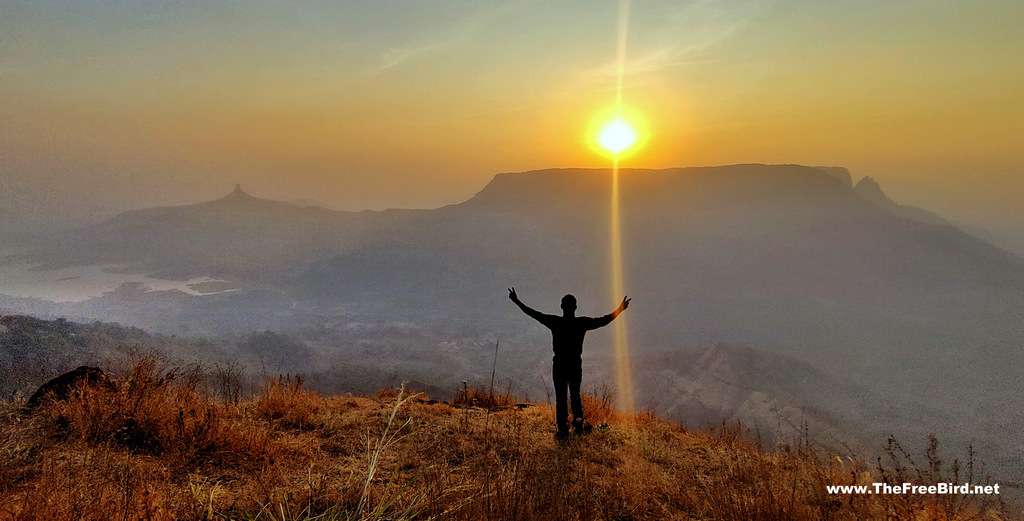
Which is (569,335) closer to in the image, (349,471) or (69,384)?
(349,471)

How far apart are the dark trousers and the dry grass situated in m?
0.33

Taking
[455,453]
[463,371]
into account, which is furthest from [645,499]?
[463,371]

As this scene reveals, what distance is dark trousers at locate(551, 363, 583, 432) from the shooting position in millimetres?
6902

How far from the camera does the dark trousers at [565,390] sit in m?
6.90

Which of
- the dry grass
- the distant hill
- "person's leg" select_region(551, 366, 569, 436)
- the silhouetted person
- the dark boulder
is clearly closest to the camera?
the dry grass

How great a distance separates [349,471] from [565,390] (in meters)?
3.38

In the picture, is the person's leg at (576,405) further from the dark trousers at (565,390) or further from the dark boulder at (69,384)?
the dark boulder at (69,384)

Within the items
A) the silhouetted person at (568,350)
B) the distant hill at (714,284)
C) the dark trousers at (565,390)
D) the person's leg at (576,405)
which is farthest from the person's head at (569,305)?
the distant hill at (714,284)

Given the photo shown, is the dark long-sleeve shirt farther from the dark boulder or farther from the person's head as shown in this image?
the dark boulder

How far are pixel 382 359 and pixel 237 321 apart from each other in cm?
7584

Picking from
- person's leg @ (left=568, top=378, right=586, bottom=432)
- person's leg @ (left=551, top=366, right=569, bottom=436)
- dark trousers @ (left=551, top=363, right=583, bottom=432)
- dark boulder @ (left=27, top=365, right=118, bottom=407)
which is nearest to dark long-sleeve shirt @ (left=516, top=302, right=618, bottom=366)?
dark trousers @ (left=551, top=363, right=583, bottom=432)

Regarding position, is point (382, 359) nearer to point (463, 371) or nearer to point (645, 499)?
point (463, 371)

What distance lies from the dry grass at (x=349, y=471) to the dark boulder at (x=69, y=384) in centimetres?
25

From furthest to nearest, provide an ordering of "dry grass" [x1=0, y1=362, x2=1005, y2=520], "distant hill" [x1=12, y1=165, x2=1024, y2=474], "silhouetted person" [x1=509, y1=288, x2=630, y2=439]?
1. "distant hill" [x1=12, y1=165, x2=1024, y2=474]
2. "silhouetted person" [x1=509, y1=288, x2=630, y2=439]
3. "dry grass" [x1=0, y1=362, x2=1005, y2=520]
